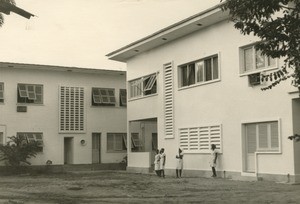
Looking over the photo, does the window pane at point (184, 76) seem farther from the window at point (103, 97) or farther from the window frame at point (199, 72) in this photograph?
the window at point (103, 97)

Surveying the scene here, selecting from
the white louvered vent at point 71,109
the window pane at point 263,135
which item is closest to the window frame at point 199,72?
the window pane at point 263,135

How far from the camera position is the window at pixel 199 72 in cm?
2192

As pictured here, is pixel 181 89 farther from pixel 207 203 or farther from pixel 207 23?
pixel 207 203

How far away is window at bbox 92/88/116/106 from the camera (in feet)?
112

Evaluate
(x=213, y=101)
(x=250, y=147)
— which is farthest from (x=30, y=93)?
(x=250, y=147)

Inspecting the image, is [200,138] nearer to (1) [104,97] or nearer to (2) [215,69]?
(2) [215,69]

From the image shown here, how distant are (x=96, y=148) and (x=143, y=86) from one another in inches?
319

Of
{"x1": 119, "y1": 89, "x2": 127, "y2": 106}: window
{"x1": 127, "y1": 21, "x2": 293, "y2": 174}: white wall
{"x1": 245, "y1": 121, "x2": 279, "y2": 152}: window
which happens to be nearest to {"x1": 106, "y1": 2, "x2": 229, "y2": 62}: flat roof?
{"x1": 127, "y1": 21, "x2": 293, "y2": 174}: white wall

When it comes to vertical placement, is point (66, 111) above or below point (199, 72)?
below

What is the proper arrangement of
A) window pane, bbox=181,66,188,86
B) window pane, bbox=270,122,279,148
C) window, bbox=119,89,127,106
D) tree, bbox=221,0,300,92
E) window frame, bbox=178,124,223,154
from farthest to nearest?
1. window, bbox=119,89,127,106
2. window pane, bbox=181,66,188,86
3. window frame, bbox=178,124,223,154
4. window pane, bbox=270,122,279,148
5. tree, bbox=221,0,300,92

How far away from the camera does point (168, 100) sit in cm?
2527

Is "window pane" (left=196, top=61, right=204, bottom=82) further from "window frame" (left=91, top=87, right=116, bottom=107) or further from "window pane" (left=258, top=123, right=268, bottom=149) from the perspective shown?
"window frame" (left=91, top=87, right=116, bottom=107)

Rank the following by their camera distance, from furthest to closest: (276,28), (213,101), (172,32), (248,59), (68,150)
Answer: (68,150) → (172,32) → (213,101) → (248,59) → (276,28)

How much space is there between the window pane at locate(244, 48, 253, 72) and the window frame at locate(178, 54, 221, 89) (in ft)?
5.02
